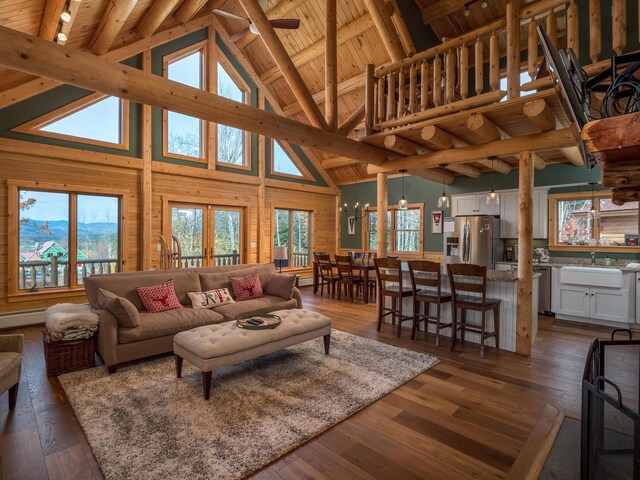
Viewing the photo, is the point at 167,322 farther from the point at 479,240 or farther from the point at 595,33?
the point at 479,240

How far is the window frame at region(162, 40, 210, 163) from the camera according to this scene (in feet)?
21.8

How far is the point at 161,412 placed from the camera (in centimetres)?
256

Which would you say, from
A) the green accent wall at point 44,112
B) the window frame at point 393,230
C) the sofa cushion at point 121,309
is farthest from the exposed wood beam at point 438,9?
the sofa cushion at point 121,309

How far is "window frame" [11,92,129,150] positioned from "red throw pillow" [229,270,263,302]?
3.58m

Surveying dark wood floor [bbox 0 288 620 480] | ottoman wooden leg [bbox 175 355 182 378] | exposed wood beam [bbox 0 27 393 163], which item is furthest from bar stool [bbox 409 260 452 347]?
ottoman wooden leg [bbox 175 355 182 378]

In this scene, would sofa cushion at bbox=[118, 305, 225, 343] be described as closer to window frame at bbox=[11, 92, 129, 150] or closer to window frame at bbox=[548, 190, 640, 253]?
window frame at bbox=[11, 92, 129, 150]

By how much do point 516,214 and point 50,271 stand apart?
8351 millimetres

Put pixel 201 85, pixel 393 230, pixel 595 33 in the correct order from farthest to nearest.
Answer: pixel 393 230 → pixel 201 85 → pixel 595 33

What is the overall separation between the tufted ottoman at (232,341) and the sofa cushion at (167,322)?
1.62ft

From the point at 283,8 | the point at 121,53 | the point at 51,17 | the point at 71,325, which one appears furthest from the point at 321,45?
the point at 71,325

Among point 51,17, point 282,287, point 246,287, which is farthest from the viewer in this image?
point 282,287

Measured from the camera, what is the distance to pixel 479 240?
6449mm

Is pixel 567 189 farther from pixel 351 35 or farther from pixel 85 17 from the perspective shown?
pixel 85 17

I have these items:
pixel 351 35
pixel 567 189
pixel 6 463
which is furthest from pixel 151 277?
pixel 567 189
